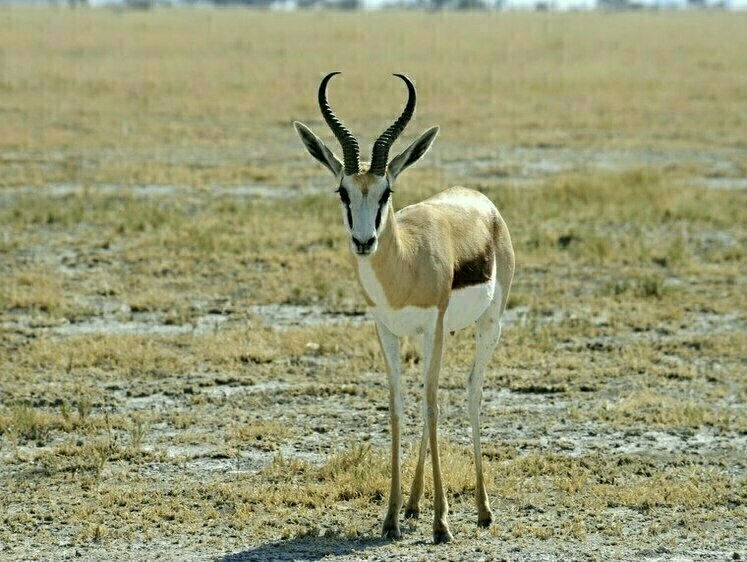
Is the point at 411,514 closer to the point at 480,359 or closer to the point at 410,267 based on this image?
the point at 480,359

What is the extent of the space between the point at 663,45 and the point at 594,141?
29.9m

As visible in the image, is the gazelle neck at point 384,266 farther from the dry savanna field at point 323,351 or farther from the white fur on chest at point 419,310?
the dry savanna field at point 323,351

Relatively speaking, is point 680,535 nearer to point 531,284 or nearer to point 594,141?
point 531,284

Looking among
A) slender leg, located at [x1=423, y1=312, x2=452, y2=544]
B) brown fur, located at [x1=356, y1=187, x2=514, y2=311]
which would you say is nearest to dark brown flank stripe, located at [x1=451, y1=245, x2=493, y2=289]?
brown fur, located at [x1=356, y1=187, x2=514, y2=311]

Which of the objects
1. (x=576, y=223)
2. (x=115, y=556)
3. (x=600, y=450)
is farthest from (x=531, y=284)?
(x=115, y=556)

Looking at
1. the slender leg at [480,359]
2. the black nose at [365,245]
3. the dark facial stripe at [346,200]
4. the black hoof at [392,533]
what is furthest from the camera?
the slender leg at [480,359]

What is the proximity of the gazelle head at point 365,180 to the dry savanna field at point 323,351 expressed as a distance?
1665 millimetres

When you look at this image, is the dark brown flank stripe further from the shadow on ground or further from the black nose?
the shadow on ground

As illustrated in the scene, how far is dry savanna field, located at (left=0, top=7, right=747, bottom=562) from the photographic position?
7348 mm

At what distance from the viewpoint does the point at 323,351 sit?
35.6 feet

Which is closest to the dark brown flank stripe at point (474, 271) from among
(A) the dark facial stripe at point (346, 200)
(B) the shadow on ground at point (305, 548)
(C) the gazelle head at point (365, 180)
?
(C) the gazelle head at point (365, 180)

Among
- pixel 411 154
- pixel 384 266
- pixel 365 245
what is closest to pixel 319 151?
pixel 411 154

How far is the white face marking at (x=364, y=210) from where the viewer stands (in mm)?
6574

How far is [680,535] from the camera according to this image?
280 inches
